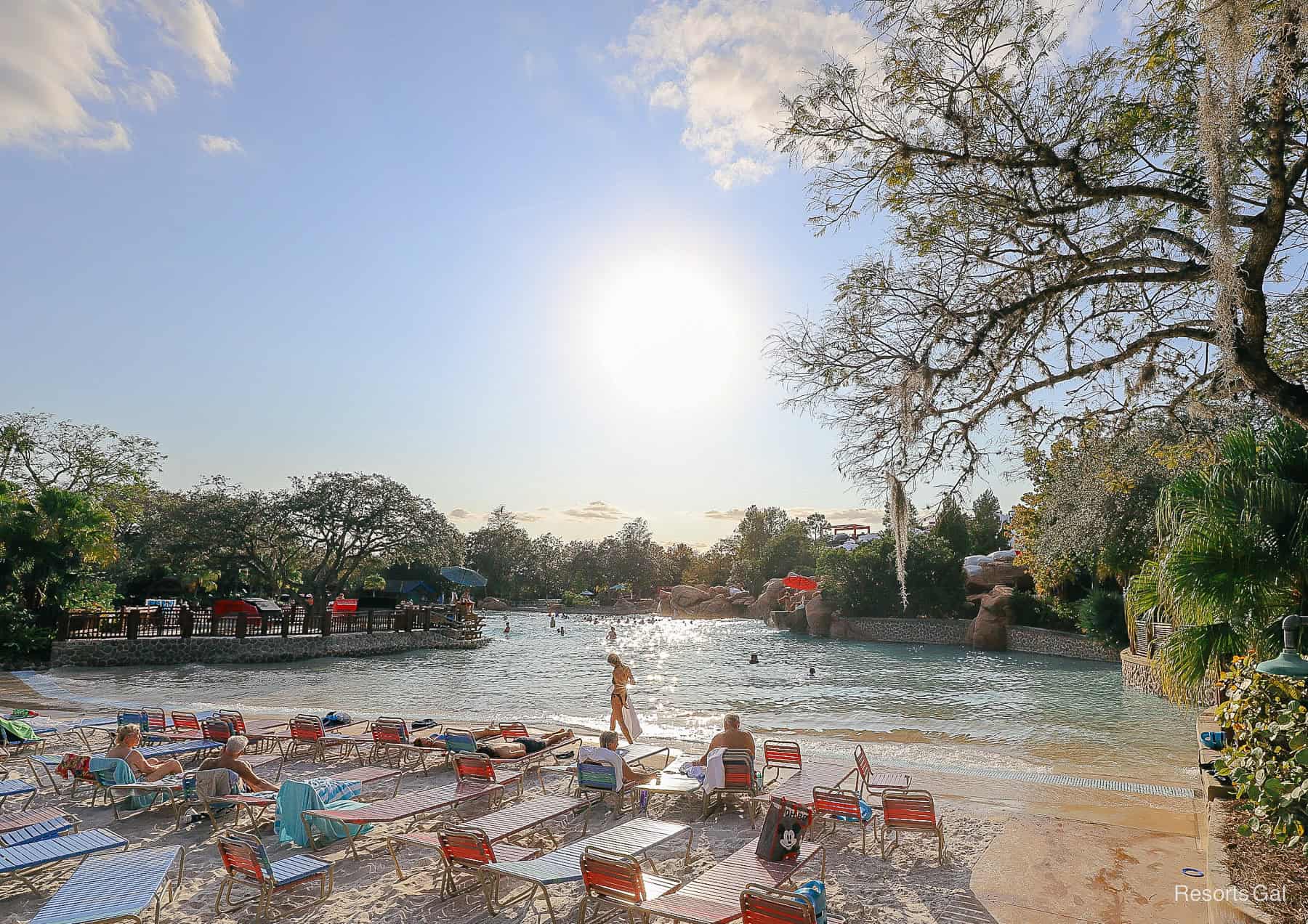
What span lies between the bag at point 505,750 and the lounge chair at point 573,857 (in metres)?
2.68

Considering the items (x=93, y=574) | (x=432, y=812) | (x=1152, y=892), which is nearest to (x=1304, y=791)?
(x=1152, y=892)

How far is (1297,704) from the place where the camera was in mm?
4453

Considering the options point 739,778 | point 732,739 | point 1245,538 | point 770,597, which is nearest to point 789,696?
point 732,739

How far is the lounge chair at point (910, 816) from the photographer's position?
19.8 feet

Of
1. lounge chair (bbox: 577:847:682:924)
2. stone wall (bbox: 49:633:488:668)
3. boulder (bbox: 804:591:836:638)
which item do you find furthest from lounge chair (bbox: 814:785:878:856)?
boulder (bbox: 804:591:836:638)

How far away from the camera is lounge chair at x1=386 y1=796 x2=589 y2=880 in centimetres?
554

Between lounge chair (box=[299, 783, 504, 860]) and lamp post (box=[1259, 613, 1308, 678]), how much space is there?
6.20 meters

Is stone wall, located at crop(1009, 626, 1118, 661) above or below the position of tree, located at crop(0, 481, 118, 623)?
below

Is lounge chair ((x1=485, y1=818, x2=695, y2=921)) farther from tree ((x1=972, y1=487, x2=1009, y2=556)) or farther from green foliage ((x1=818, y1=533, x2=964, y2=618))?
tree ((x1=972, y1=487, x2=1009, y2=556))

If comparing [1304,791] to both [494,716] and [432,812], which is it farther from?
[494,716]

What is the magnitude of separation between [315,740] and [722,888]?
704 centimetres

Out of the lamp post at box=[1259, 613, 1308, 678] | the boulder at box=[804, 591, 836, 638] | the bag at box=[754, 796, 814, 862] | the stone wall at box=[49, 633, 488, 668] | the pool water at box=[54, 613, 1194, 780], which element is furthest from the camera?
the boulder at box=[804, 591, 836, 638]

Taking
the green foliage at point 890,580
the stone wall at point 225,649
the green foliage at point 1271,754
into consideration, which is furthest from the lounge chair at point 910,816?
the green foliage at point 890,580

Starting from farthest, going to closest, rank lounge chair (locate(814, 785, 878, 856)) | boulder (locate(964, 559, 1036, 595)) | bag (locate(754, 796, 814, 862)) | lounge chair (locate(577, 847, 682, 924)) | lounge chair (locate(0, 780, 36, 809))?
boulder (locate(964, 559, 1036, 595)) < lounge chair (locate(0, 780, 36, 809)) < lounge chair (locate(814, 785, 878, 856)) < bag (locate(754, 796, 814, 862)) < lounge chair (locate(577, 847, 682, 924))
